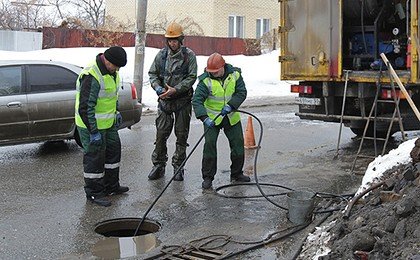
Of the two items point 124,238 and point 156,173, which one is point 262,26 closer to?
point 156,173

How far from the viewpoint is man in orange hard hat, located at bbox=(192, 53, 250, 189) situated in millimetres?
7348

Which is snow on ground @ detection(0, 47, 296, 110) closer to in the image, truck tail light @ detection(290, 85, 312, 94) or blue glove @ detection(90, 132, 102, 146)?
truck tail light @ detection(290, 85, 312, 94)

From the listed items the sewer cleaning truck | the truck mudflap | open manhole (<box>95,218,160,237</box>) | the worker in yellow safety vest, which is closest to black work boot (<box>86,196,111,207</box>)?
the worker in yellow safety vest

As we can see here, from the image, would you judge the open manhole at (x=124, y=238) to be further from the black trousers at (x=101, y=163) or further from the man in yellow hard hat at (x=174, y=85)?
the man in yellow hard hat at (x=174, y=85)

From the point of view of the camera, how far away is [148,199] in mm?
7051

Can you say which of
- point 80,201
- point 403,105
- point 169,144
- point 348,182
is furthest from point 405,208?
point 169,144

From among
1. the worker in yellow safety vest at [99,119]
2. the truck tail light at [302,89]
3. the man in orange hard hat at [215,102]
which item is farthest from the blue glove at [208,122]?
the truck tail light at [302,89]

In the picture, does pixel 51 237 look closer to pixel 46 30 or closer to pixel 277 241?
pixel 277 241

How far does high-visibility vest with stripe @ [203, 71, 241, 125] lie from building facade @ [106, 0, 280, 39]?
23370mm

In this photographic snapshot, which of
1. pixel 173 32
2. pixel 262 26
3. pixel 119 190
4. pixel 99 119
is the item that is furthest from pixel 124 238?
pixel 262 26

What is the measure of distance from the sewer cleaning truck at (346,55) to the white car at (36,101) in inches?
143

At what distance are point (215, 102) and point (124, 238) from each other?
2.34 metres

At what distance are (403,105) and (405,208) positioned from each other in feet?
15.4

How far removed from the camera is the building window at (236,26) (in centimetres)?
3400
